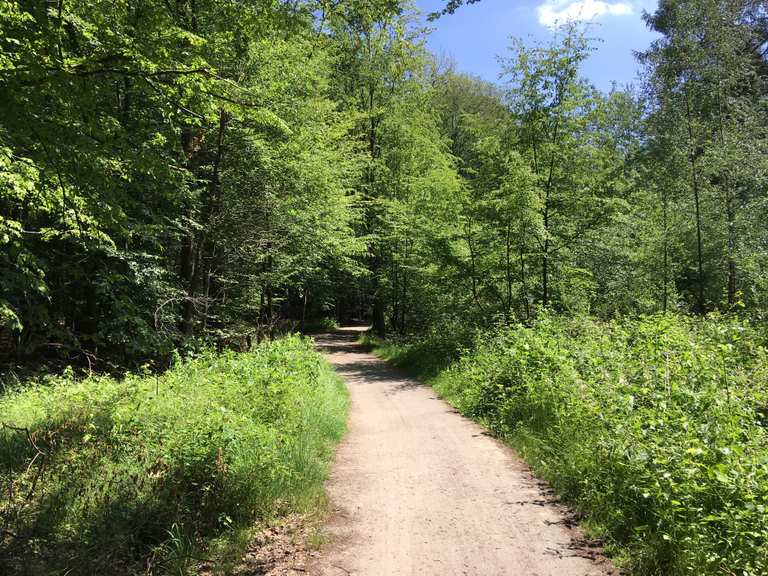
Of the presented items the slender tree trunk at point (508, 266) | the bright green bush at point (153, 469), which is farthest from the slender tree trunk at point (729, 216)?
the bright green bush at point (153, 469)

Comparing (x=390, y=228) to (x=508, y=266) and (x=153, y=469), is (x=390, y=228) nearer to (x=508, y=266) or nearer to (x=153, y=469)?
(x=508, y=266)

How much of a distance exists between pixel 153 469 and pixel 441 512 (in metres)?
3.08

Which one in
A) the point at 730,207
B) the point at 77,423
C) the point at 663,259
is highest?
the point at 730,207

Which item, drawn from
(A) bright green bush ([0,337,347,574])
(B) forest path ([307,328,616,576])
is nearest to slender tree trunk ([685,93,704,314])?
(B) forest path ([307,328,616,576])

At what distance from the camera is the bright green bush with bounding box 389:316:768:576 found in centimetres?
361

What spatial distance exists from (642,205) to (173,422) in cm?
2167

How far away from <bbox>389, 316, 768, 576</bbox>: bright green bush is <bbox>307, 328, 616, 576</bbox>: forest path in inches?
14.7

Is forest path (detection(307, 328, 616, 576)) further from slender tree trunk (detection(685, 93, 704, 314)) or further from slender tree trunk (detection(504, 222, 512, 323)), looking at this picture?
slender tree trunk (detection(685, 93, 704, 314))

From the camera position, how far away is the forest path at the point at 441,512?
4.04 metres

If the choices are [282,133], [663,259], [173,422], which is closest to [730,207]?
[663,259]

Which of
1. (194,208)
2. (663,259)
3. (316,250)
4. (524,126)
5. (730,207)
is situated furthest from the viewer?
(663,259)

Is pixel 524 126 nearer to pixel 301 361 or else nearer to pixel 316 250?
pixel 316 250

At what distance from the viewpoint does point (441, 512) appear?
499 cm

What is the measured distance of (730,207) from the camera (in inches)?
738
